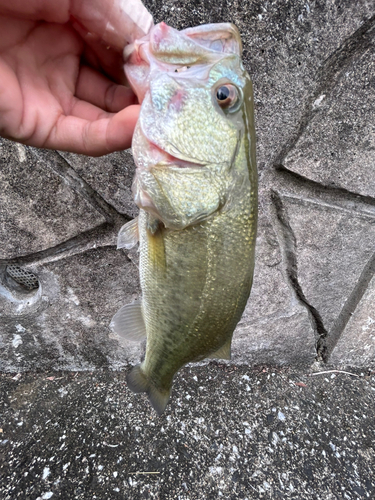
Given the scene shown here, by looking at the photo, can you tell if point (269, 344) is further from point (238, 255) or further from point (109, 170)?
point (109, 170)

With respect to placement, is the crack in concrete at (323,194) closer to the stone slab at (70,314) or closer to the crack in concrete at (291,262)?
the crack in concrete at (291,262)

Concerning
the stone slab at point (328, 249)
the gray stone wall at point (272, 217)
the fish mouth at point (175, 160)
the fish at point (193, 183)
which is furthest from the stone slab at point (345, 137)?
the fish mouth at point (175, 160)

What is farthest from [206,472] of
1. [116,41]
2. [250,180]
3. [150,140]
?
[116,41]

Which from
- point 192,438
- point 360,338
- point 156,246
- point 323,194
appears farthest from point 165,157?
point 360,338

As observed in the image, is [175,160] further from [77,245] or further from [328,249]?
[328,249]

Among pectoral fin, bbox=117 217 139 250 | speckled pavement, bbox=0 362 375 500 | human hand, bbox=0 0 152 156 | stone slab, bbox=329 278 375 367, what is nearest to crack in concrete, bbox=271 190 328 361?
stone slab, bbox=329 278 375 367

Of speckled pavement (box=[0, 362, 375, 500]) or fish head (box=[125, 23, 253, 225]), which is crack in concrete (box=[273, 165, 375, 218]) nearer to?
fish head (box=[125, 23, 253, 225])
